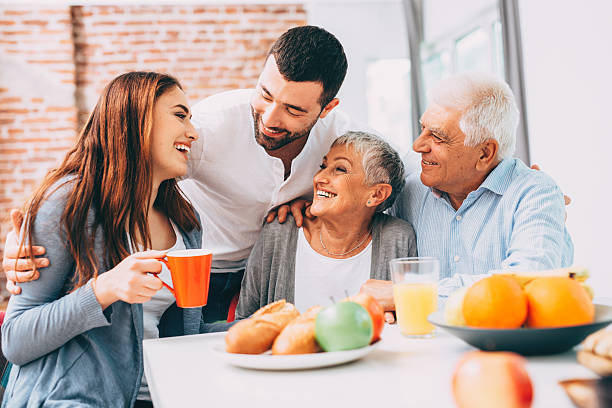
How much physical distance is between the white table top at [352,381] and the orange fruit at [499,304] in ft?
0.24

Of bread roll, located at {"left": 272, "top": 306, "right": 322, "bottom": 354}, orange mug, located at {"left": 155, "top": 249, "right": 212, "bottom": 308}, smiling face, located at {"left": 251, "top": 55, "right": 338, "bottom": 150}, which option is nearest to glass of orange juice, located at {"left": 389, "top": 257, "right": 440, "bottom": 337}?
bread roll, located at {"left": 272, "top": 306, "right": 322, "bottom": 354}

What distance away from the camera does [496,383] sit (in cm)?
61

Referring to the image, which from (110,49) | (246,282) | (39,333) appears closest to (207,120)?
(246,282)

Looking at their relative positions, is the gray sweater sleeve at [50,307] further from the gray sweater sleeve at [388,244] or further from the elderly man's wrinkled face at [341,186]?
the gray sweater sleeve at [388,244]

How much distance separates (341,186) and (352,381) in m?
1.14

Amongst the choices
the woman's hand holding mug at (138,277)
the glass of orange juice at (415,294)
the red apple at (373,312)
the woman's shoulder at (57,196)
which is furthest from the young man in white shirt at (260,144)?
the red apple at (373,312)

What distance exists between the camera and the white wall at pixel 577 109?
10.5 feet

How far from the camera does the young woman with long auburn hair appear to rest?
1395mm

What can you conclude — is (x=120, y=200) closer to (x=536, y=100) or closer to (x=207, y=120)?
(x=207, y=120)

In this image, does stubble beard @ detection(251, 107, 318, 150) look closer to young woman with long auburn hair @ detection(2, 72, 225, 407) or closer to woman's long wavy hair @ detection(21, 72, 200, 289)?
young woman with long auburn hair @ detection(2, 72, 225, 407)

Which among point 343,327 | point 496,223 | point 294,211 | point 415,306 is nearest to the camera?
point 343,327

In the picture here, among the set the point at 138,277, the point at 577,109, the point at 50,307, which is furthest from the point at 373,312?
the point at 577,109

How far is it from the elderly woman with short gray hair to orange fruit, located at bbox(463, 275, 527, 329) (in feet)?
3.29

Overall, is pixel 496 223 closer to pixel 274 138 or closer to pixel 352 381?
pixel 274 138
